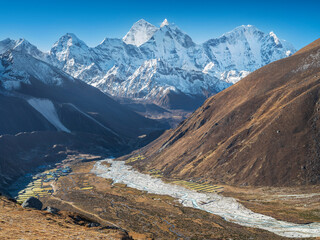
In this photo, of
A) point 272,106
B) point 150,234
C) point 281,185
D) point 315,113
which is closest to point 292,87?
point 272,106

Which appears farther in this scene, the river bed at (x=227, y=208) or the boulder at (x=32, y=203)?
the river bed at (x=227, y=208)

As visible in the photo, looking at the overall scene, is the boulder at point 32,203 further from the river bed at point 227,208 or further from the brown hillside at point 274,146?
the brown hillside at point 274,146

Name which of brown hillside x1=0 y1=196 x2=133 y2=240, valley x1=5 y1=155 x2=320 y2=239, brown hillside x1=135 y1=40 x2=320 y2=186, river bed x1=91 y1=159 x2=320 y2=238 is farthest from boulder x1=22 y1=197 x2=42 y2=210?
brown hillside x1=135 y1=40 x2=320 y2=186

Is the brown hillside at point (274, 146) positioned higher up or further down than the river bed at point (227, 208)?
higher up

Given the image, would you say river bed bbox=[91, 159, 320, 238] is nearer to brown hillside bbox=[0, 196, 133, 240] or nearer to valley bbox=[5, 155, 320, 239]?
valley bbox=[5, 155, 320, 239]

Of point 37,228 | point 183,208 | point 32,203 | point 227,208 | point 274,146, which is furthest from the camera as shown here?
point 274,146

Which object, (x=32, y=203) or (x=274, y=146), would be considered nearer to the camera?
(x=32, y=203)

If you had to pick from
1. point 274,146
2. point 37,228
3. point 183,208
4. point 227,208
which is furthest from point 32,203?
point 274,146

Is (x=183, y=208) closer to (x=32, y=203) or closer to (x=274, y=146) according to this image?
(x=32, y=203)

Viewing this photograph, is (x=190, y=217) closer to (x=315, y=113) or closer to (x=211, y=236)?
(x=211, y=236)

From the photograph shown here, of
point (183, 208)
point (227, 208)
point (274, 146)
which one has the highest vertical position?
point (274, 146)

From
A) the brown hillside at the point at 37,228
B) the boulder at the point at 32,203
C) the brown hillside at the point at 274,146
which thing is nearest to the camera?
the brown hillside at the point at 37,228

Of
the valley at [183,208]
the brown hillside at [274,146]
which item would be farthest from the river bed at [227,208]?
the brown hillside at [274,146]
